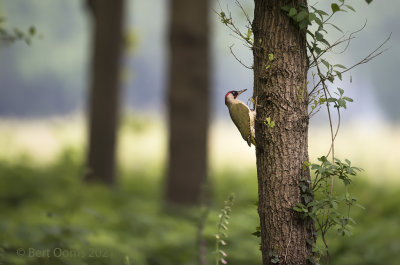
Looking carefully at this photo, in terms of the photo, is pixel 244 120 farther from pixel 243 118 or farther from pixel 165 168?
pixel 165 168

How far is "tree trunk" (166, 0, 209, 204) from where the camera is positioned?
7359 millimetres

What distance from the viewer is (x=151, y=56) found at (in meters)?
30.5

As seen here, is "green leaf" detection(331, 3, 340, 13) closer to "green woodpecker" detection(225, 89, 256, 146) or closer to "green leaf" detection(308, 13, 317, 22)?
"green leaf" detection(308, 13, 317, 22)

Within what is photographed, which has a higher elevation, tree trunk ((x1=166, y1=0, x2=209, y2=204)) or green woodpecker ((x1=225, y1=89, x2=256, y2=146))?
tree trunk ((x1=166, y1=0, x2=209, y2=204))

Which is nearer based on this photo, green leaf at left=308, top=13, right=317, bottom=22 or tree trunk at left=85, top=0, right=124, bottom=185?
green leaf at left=308, top=13, right=317, bottom=22

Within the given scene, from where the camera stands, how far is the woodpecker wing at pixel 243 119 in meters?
2.60

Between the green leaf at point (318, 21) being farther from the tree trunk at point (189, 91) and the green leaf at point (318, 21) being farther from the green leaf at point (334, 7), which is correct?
the tree trunk at point (189, 91)

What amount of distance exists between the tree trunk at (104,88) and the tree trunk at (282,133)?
26.0 ft

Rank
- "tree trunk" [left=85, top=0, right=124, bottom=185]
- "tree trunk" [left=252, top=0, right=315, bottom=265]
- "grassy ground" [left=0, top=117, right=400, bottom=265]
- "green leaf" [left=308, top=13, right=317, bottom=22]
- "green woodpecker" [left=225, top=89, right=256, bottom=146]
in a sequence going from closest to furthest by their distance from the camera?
1. "green leaf" [left=308, top=13, right=317, bottom=22]
2. "tree trunk" [left=252, top=0, right=315, bottom=265]
3. "green woodpecker" [left=225, top=89, right=256, bottom=146]
4. "grassy ground" [left=0, top=117, right=400, bottom=265]
5. "tree trunk" [left=85, top=0, right=124, bottom=185]

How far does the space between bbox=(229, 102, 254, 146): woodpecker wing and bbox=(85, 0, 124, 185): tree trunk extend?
24.6 feet

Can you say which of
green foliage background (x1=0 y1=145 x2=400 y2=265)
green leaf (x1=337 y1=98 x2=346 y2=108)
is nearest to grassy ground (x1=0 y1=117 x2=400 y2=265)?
green foliage background (x1=0 y1=145 x2=400 y2=265)

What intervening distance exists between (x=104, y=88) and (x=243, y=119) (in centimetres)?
763

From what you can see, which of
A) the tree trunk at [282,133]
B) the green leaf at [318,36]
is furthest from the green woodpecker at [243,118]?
the green leaf at [318,36]

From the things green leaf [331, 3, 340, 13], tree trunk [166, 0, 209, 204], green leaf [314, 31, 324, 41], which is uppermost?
tree trunk [166, 0, 209, 204]
